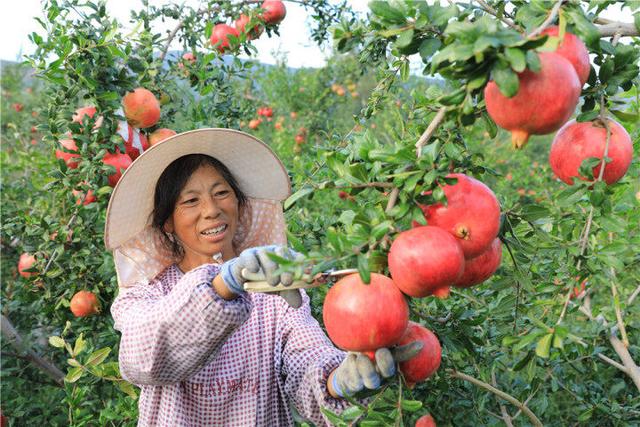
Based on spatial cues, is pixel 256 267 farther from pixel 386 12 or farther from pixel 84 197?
pixel 84 197

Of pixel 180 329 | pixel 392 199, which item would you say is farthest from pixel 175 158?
pixel 392 199

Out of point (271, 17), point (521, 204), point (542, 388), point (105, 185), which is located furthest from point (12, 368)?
point (521, 204)

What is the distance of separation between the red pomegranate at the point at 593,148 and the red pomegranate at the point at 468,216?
14 cm

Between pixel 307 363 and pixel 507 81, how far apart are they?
41.0 inches

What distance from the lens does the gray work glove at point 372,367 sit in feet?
3.40

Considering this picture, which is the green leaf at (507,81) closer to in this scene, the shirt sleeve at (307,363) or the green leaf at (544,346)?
the green leaf at (544,346)

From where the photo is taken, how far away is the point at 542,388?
2.18 meters

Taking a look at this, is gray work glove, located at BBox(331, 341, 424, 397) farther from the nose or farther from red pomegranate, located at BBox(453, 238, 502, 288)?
the nose

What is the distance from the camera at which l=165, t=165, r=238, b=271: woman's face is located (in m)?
1.69

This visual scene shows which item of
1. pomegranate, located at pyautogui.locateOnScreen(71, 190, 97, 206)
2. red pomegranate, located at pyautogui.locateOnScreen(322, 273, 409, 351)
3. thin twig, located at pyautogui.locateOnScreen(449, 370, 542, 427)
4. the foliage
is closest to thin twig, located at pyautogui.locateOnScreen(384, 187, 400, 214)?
the foliage

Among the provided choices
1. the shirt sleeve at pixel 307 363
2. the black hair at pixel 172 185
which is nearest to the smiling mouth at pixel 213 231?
the black hair at pixel 172 185

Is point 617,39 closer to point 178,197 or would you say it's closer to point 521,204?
point 521,204

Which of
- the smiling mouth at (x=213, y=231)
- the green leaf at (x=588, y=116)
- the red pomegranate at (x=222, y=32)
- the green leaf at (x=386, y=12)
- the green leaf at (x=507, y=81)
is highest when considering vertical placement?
the red pomegranate at (x=222, y=32)

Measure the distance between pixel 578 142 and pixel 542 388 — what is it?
1408mm
